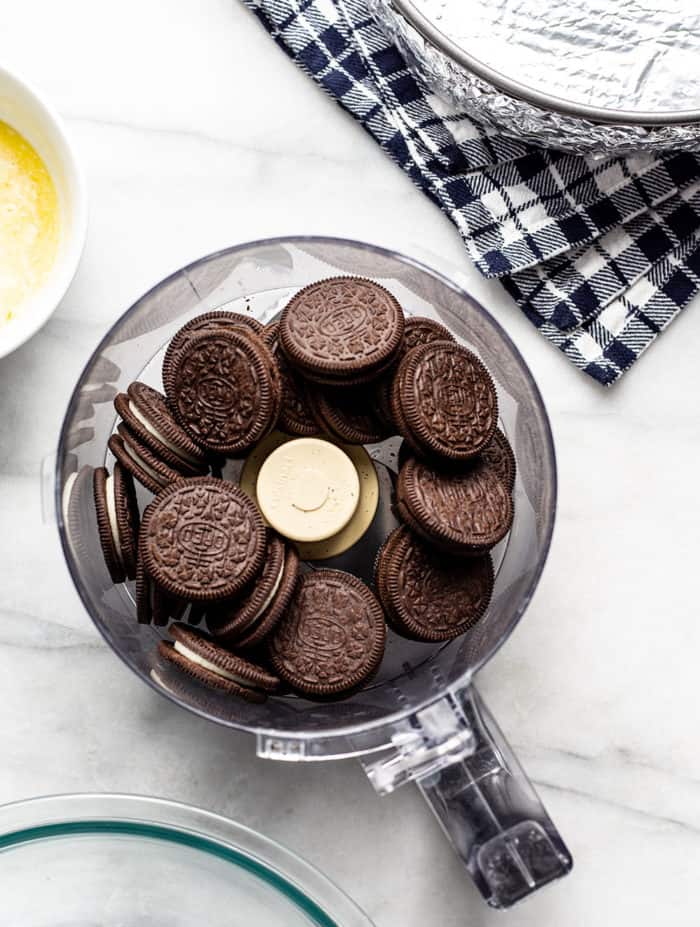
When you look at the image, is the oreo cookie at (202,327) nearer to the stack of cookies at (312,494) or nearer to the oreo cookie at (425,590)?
the stack of cookies at (312,494)

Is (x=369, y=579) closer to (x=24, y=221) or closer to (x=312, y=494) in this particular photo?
(x=312, y=494)

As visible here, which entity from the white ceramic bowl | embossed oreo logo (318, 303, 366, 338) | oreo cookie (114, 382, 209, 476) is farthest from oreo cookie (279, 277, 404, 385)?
the white ceramic bowl

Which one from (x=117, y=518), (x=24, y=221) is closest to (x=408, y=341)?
(x=117, y=518)

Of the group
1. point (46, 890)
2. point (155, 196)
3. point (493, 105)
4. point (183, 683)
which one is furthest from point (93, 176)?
point (46, 890)

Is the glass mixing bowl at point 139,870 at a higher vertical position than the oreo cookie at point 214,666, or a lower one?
lower

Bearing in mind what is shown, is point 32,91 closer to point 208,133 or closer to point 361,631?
point 208,133

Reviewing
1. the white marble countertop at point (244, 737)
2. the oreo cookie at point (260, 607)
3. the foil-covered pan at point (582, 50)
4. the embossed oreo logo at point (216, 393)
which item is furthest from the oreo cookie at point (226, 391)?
the foil-covered pan at point (582, 50)

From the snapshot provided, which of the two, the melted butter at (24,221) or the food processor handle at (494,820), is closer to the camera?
the food processor handle at (494,820)
